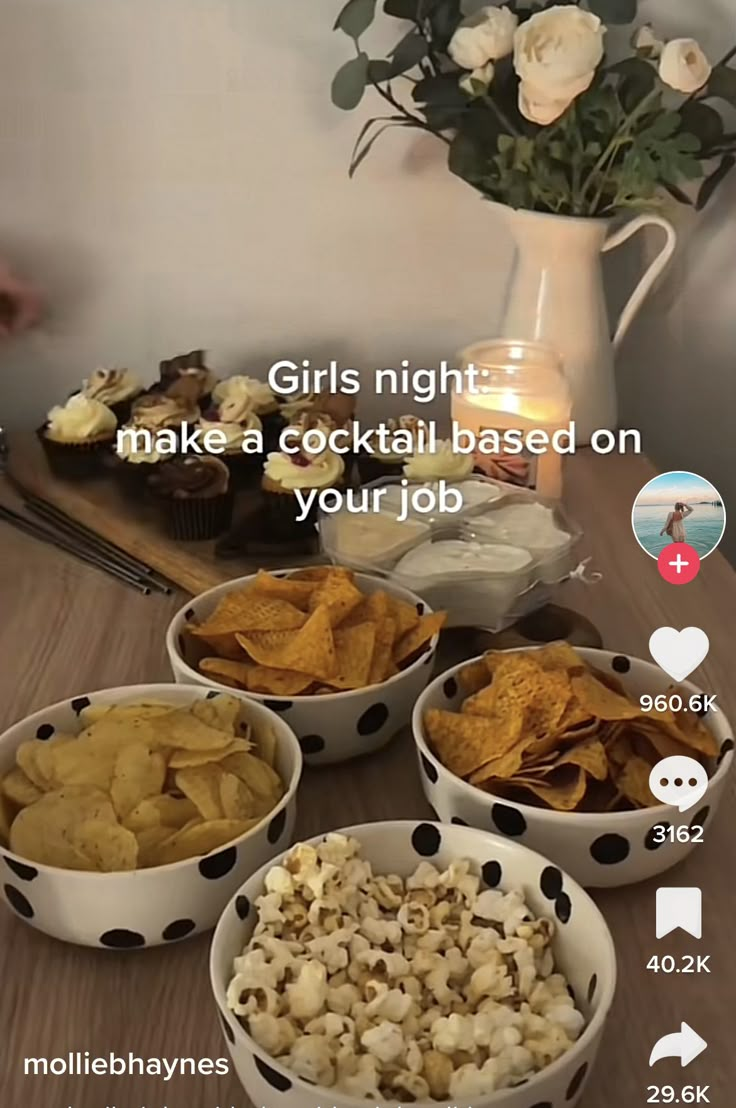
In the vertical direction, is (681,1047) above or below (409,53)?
below

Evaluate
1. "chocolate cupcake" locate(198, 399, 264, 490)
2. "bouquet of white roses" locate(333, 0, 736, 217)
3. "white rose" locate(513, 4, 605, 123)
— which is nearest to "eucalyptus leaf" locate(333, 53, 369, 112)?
"bouquet of white roses" locate(333, 0, 736, 217)

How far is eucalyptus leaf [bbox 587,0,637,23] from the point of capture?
0.81 meters

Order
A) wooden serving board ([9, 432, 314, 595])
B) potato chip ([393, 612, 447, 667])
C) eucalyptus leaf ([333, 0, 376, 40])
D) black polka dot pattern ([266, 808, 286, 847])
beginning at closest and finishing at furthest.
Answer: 1. black polka dot pattern ([266, 808, 286, 847])
2. potato chip ([393, 612, 447, 667])
3. wooden serving board ([9, 432, 314, 595])
4. eucalyptus leaf ([333, 0, 376, 40])

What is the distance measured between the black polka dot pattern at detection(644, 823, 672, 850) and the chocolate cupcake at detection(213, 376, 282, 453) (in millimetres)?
452

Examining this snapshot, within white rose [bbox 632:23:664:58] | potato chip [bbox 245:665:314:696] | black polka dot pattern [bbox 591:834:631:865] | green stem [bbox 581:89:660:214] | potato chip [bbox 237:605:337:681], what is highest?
white rose [bbox 632:23:664:58]

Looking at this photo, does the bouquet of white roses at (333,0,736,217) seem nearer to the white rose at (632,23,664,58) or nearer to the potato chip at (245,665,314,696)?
the white rose at (632,23,664,58)

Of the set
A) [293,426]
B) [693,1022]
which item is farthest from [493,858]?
[293,426]

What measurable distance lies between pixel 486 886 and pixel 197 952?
114mm

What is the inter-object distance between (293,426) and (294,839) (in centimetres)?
36

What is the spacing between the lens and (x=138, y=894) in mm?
422

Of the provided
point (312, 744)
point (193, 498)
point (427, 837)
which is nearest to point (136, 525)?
point (193, 498)

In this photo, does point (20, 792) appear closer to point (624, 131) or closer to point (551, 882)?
point (551, 882)

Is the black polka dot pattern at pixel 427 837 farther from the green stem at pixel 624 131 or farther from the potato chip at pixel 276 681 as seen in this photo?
the green stem at pixel 624 131

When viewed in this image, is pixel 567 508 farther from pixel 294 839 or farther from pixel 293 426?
pixel 294 839
